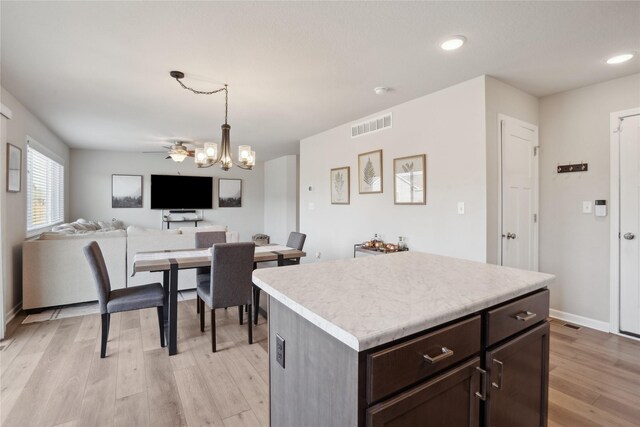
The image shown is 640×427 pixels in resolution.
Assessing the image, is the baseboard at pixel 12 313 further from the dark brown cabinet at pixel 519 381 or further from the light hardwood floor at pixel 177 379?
the dark brown cabinet at pixel 519 381

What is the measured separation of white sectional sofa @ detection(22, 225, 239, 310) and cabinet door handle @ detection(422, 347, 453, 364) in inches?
153

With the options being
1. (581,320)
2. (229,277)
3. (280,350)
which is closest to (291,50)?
(229,277)

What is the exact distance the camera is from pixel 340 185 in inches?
189

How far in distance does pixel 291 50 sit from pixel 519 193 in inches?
104

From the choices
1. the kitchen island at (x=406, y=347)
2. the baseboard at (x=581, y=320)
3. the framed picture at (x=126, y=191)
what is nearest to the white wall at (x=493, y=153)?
the baseboard at (x=581, y=320)

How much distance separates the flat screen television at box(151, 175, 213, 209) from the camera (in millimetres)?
7414

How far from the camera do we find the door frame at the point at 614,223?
2963 mm

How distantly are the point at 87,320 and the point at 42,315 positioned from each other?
0.60 meters

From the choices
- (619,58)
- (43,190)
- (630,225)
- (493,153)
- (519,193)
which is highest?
(619,58)

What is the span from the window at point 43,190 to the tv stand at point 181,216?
6.46 ft

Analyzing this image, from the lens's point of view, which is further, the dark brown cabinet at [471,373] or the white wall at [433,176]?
the white wall at [433,176]

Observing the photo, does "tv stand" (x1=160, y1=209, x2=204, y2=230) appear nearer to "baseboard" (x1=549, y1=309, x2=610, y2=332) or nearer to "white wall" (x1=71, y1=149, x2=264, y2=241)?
"white wall" (x1=71, y1=149, x2=264, y2=241)

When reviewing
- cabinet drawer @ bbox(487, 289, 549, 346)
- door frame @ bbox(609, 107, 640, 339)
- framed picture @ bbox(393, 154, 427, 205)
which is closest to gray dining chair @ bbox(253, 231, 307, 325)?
framed picture @ bbox(393, 154, 427, 205)

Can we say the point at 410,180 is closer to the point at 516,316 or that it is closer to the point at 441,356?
the point at 516,316
